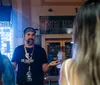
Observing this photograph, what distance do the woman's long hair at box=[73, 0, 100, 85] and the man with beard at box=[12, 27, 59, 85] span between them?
2534mm

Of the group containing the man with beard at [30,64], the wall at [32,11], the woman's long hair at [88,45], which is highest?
the wall at [32,11]

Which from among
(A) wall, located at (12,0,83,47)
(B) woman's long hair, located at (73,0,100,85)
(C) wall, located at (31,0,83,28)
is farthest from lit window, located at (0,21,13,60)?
(B) woman's long hair, located at (73,0,100,85)

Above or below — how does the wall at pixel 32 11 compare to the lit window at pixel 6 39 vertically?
above

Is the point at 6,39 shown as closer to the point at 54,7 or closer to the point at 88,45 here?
the point at 54,7

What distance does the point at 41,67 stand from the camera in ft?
12.1

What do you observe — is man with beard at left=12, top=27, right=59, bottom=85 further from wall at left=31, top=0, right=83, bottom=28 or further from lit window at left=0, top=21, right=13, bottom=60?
wall at left=31, top=0, right=83, bottom=28

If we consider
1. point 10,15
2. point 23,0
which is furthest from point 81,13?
point 23,0

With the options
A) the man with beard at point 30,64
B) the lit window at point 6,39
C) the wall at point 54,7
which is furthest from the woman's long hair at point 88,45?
the wall at point 54,7

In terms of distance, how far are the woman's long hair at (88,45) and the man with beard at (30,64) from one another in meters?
2.53

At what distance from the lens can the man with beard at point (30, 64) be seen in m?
3.62

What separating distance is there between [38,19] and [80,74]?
19.8 ft

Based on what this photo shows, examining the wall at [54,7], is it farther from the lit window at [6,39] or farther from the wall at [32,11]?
the lit window at [6,39]

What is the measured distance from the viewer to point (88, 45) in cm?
105

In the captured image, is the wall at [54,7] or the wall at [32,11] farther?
the wall at [54,7]
